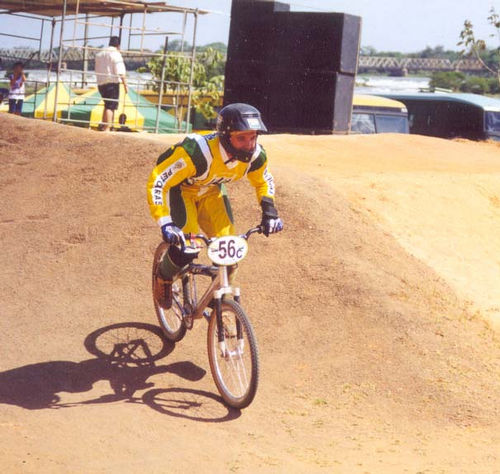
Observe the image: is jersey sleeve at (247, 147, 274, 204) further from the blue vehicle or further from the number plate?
the blue vehicle

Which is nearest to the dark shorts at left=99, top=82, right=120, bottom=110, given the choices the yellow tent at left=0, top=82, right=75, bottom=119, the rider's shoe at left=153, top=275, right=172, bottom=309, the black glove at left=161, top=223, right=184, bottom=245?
the yellow tent at left=0, top=82, right=75, bottom=119

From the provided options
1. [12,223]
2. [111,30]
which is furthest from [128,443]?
[111,30]

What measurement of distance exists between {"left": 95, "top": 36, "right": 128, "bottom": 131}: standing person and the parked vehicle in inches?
238

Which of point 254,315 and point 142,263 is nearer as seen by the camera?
point 254,315

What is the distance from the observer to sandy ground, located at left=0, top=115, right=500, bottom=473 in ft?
18.2

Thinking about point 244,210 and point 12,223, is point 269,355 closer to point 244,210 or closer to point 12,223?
point 244,210

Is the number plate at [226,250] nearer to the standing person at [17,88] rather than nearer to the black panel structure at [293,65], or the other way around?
the black panel structure at [293,65]

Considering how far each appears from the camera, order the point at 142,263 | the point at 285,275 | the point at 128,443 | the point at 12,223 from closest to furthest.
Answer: the point at 128,443
the point at 285,275
the point at 142,263
the point at 12,223

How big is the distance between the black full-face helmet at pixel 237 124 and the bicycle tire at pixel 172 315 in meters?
1.33

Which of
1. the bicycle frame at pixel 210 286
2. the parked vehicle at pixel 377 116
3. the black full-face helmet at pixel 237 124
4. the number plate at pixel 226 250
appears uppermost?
the parked vehicle at pixel 377 116

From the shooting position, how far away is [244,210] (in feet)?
31.0

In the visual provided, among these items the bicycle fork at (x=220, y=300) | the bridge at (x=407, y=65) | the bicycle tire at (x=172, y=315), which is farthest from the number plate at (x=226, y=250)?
the bridge at (x=407, y=65)

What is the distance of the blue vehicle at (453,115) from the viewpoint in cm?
2175

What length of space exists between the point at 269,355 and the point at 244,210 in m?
2.62
